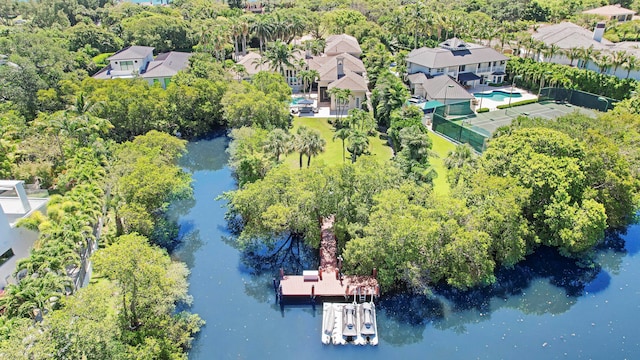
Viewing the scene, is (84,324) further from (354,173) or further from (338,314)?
(354,173)

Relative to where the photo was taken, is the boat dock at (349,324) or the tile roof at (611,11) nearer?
the boat dock at (349,324)

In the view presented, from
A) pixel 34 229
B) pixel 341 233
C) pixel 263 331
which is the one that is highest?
pixel 34 229

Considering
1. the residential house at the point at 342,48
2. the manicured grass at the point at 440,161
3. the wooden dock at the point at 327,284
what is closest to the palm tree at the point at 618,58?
the manicured grass at the point at 440,161

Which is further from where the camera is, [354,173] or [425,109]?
[425,109]

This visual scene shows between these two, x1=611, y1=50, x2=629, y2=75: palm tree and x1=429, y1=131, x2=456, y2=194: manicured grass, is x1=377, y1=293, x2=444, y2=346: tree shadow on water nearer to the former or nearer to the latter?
x1=429, y1=131, x2=456, y2=194: manicured grass

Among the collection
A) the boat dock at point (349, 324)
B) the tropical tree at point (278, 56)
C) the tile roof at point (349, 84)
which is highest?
the tropical tree at point (278, 56)

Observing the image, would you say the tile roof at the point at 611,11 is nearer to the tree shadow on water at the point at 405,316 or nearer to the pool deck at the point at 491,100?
the pool deck at the point at 491,100

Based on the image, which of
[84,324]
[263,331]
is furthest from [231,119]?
[84,324]
